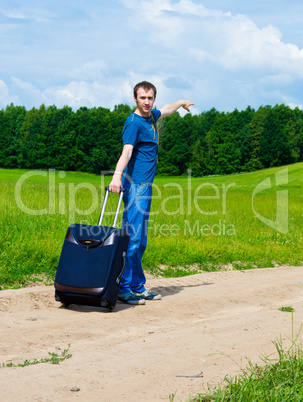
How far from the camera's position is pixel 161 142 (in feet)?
279

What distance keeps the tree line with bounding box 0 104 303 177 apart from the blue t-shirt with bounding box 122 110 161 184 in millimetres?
69833

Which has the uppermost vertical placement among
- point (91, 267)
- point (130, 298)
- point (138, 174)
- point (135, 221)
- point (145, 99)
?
point (145, 99)

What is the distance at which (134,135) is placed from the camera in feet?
19.2

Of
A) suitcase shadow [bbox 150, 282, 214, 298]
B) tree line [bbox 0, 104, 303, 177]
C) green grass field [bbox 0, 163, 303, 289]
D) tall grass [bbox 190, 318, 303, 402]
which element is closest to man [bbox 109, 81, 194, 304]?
suitcase shadow [bbox 150, 282, 214, 298]

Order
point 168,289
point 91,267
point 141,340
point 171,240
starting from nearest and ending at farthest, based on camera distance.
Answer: point 141,340 → point 91,267 → point 168,289 → point 171,240

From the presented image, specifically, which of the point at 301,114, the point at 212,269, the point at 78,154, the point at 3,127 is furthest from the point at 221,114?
the point at 212,269

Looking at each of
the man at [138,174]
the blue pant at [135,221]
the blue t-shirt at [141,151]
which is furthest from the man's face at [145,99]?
the blue pant at [135,221]

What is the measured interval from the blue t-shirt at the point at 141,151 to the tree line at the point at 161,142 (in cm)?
6983

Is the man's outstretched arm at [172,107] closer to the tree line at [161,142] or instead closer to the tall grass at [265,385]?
the tall grass at [265,385]

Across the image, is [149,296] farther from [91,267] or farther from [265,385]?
[265,385]

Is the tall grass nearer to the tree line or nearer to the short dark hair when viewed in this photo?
the short dark hair

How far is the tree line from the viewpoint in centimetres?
7706

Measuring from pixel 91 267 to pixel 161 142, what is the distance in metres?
80.4

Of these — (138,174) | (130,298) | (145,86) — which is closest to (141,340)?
(130,298)
